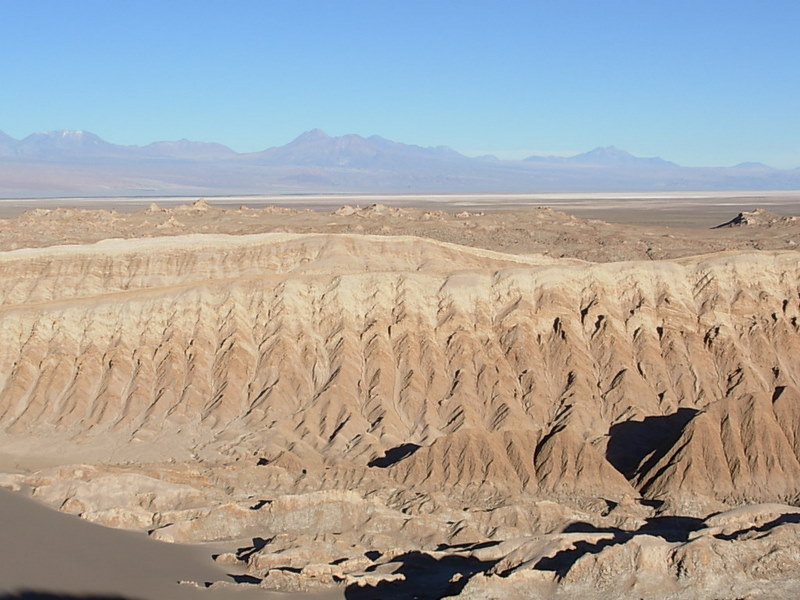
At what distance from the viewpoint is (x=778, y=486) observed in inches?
1335

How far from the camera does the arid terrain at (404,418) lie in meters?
26.1

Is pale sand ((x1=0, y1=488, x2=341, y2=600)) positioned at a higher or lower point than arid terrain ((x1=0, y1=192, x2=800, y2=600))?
lower

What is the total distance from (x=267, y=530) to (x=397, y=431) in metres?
10.7

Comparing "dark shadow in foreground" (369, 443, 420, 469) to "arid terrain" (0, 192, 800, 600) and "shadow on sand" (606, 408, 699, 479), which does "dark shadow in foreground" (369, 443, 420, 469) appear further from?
"shadow on sand" (606, 408, 699, 479)

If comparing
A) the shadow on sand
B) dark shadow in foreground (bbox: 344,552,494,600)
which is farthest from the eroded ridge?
dark shadow in foreground (bbox: 344,552,494,600)

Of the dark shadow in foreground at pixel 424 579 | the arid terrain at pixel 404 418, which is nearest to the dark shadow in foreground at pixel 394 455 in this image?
the arid terrain at pixel 404 418

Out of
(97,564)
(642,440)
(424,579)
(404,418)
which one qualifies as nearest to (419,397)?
(404,418)

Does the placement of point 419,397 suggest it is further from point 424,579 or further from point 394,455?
point 424,579

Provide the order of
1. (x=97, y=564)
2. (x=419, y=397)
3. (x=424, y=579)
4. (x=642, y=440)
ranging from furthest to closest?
(x=419, y=397) < (x=642, y=440) < (x=97, y=564) < (x=424, y=579)

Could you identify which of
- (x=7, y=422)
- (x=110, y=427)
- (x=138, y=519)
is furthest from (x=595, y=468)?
(x=7, y=422)

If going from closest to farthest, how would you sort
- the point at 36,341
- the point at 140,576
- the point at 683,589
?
the point at 683,589
the point at 140,576
the point at 36,341

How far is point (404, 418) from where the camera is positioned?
4081cm

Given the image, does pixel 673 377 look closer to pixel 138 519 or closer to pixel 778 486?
pixel 778 486

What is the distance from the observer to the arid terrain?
26094 mm
